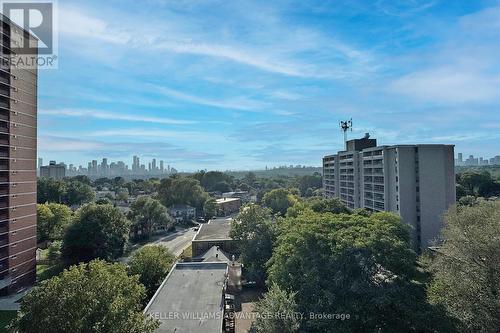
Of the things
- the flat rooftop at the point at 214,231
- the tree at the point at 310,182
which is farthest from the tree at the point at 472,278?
the tree at the point at 310,182

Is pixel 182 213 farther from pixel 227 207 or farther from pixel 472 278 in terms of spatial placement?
pixel 472 278

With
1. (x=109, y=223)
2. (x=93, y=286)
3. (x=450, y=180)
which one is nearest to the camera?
(x=93, y=286)

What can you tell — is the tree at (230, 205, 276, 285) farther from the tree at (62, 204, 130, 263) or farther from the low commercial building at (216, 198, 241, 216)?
the low commercial building at (216, 198, 241, 216)

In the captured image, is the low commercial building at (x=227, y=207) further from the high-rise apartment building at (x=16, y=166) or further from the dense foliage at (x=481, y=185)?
the dense foliage at (x=481, y=185)

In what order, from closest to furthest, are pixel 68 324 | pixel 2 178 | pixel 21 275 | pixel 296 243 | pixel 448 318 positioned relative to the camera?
pixel 68 324, pixel 448 318, pixel 296 243, pixel 2 178, pixel 21 275

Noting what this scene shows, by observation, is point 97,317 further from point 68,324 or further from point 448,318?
point 448,318

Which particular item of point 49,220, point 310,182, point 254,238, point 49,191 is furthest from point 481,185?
→ point 49,191

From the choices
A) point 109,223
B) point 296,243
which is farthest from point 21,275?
point 296,243
